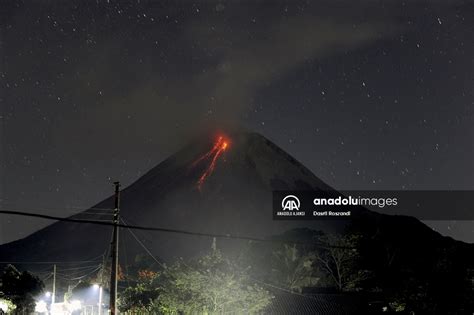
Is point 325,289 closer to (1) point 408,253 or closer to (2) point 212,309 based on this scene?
(1) point 408,253

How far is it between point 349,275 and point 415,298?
53717 mm

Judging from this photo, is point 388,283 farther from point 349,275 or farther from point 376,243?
point 349,275

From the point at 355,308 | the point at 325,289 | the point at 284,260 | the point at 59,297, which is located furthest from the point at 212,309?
the point at 59,297

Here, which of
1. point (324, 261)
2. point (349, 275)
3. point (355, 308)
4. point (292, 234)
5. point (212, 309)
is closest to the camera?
point (212, 309)

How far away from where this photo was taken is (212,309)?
1847 inches

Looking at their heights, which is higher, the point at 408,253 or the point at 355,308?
the point at 408,253

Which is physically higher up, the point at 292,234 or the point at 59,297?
the point at 292,234

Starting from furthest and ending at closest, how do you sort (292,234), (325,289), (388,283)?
(292,234) < (325,289) < (388,283)

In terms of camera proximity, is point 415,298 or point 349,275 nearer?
point 415,298

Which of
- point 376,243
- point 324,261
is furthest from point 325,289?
point 324,261

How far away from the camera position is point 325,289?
272ft

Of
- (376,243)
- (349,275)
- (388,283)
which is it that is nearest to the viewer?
(388,283)

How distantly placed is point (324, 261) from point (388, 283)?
42642 millimetres

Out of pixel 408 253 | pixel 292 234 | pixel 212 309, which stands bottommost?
pixel 212 309
